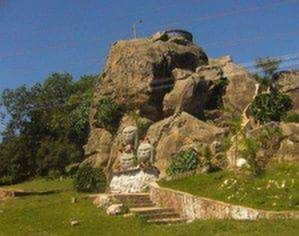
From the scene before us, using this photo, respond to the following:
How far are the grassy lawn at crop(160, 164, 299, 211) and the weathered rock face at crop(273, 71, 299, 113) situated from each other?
20327 millimetres

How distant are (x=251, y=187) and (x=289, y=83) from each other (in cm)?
2578

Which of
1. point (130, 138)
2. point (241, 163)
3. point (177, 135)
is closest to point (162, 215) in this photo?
point (241, 163)

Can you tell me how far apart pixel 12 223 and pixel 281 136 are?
12.9 metres

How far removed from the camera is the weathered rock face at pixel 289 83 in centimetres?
4378

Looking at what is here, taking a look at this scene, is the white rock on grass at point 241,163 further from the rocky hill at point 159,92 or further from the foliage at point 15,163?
the foliage at point 15,163

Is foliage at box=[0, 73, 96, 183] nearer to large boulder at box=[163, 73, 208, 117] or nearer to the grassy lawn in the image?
large boulder at box=[163, 73, 208, 117]

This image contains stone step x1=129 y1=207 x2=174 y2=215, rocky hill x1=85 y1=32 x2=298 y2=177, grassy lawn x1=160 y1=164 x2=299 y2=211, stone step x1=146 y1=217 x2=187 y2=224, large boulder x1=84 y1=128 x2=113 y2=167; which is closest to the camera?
grassy lawn x1=160 y1=164 x2=299 y2=211

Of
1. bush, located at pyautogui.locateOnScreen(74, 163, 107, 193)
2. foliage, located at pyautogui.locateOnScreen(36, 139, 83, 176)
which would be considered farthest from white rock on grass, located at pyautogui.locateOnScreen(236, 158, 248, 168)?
foliage, located at pyautogui.locateOnScreen(36, 139, 83, 176)

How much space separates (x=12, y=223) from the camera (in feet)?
69.4

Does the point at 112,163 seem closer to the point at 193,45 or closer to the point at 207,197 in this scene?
the point at 193,45

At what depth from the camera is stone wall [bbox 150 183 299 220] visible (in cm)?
1802

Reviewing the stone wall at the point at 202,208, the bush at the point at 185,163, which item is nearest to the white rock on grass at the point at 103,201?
the stone wall at the point at 202,208

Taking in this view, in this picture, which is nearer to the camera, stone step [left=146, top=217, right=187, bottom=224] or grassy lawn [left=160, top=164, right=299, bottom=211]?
grassy lawn [left=160, top=164, right=299, bottom=211]

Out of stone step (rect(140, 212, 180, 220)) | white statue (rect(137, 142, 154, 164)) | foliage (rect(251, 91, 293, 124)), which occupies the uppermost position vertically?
foliage (rect(251, 91, 293, 124))
